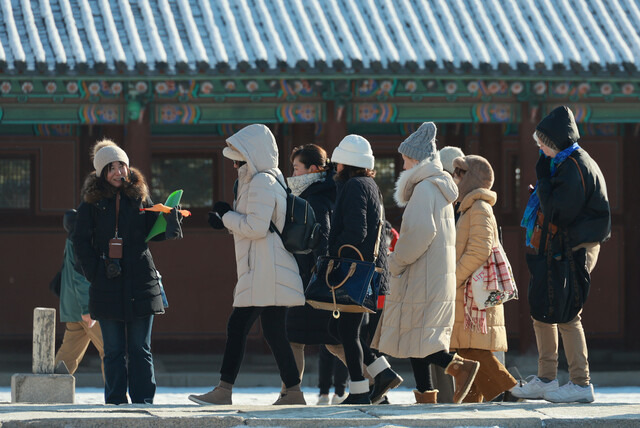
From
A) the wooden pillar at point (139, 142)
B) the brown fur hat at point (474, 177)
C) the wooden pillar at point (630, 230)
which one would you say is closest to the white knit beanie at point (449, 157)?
the brown fur hat at point (474, 177)

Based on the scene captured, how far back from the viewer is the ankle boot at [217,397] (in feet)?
24.9

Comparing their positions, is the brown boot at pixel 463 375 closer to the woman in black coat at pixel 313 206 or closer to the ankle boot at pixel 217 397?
the woman in black coat at pixel 313 206

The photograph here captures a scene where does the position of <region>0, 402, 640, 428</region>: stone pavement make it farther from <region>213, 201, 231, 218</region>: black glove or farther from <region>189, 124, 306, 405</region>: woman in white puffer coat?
<region>213, 201, 231, 218</region>: black glove

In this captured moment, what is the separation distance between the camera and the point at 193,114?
12.3m

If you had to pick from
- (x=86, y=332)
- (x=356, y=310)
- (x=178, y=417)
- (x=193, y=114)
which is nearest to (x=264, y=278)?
(x=356, y=310)

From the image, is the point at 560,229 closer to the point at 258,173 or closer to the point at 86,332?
the point at 258,173

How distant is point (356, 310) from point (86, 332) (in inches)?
117

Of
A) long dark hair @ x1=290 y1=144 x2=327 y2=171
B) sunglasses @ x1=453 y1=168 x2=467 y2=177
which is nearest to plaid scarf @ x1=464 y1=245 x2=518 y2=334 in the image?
sunglasses @ x1=453 y1=168 x2=467 y2=177

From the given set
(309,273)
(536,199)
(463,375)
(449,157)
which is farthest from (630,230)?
(463,375)

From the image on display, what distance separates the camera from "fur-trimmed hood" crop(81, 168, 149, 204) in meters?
7.86

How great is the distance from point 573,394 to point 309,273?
200 centimetres

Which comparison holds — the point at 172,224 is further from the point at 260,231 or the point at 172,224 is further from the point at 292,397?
the point at 292,397

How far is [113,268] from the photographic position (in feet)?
25.5

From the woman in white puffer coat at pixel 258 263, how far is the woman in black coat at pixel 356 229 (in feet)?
1.07
